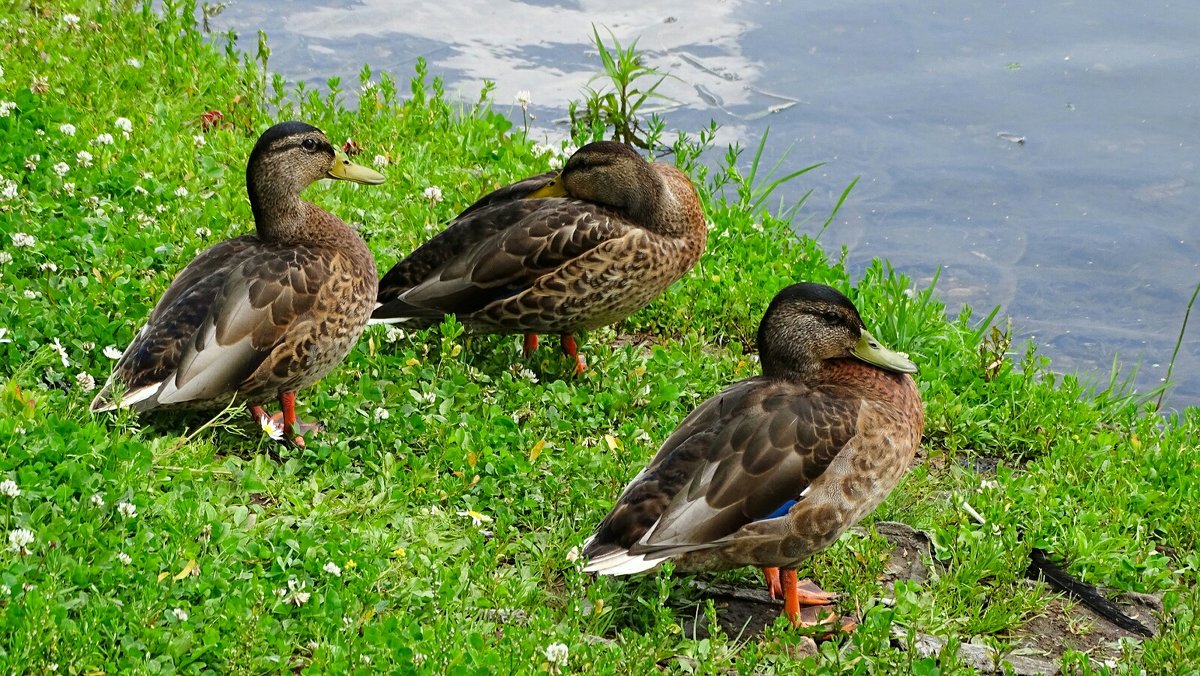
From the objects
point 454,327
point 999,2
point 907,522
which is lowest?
point 907,522

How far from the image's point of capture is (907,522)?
5.41m

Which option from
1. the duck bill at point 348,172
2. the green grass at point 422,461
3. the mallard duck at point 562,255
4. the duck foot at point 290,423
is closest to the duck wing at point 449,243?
the mallard duck at point 562,255

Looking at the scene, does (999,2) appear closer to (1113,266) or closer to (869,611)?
(1113,266)

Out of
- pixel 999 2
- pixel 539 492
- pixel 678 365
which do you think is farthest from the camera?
pixel 999 2

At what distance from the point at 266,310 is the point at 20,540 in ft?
5.06

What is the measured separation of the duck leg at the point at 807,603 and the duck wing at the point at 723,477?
1.02 ft

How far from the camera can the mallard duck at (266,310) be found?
5035 mm

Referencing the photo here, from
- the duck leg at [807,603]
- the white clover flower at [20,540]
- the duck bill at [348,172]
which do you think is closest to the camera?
the white clover flower at [20,540]

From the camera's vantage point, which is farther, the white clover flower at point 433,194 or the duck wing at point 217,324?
the white clover flower at point 433,194

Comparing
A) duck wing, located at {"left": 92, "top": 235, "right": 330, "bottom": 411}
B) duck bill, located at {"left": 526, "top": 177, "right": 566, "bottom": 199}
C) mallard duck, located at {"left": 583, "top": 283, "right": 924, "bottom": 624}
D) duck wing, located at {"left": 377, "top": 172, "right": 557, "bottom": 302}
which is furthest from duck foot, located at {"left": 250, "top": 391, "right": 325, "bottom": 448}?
duck bill, located at {"left": 526, "top": 177, "right": 566, "bottom": 199}

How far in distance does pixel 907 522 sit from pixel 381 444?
2147 mm

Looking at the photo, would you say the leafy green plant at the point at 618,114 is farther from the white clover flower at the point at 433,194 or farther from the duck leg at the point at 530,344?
the duck leg at the point at 530,344

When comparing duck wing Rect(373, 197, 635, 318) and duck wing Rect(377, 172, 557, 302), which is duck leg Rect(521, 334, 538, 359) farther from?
duck wing Rect(377, 172, 557, 302)

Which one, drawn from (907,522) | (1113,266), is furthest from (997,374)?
(1113,266)
